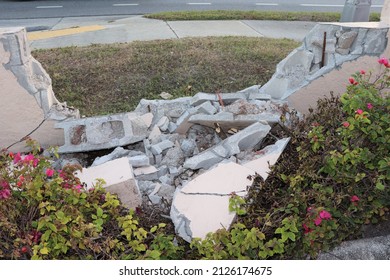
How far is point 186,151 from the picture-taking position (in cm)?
387

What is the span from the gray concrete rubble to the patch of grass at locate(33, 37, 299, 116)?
0.92 m

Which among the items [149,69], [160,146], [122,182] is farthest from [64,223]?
[149,69]

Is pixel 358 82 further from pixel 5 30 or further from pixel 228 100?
pixel 5 30

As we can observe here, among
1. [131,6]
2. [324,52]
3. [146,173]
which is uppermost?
[324,52]

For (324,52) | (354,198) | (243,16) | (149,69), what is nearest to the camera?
(354,198)

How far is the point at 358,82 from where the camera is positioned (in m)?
3.59

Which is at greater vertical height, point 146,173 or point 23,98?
point 23,98

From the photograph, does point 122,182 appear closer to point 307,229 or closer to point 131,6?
point 307,229

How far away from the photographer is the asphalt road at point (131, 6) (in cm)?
1127

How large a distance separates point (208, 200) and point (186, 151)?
767mm

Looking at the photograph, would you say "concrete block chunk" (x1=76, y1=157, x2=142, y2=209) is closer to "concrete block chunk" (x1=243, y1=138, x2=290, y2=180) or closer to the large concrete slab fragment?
the large concrete slab fragment

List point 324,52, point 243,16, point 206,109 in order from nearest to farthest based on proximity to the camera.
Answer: point 206,109 < point 324,52 < point 243,16

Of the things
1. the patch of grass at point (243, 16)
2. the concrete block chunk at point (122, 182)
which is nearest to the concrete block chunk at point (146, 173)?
the concrete block chunk at point (122, 182)

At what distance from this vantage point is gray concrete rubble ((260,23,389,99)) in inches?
166
